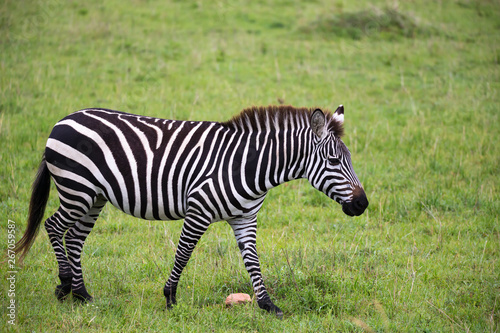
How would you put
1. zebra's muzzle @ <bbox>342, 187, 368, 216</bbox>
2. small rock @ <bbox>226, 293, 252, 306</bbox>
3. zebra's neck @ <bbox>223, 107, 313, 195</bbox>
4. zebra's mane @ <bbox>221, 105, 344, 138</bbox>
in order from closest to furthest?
zebra's muzzle @ <bbox>342, 187, 368, 216</bbox> → zebra's neck @ <bbox>223, 107, 313, 195</bbox> → zebra's mane @ <bbox>221, 105, 344, 138</bbox> → small rock @ <bbox>226, 293, 252, 306</bbox>

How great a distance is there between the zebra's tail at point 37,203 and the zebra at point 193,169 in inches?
1.4

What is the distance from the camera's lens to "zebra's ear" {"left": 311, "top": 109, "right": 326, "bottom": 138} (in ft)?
15.6

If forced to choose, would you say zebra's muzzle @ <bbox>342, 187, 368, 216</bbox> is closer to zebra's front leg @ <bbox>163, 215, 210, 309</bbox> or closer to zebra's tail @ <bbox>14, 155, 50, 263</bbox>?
zebra's front leg @ <bbox>163, 215, 210, 309</bbox>

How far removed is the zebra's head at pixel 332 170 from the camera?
4.80 metres

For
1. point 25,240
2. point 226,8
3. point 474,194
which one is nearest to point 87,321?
point 25,240

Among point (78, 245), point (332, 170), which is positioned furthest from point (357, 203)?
point (78, 245)

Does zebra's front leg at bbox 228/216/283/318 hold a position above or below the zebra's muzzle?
below

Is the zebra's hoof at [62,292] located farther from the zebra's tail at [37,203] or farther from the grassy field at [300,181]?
the zebra's tail at [37,203]

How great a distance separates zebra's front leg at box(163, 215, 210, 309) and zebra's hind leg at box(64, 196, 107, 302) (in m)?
0.92

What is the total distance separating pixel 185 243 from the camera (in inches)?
192

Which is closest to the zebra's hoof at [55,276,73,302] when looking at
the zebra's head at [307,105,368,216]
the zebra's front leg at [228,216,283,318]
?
the zebra's front leg at [228,216,283,318]

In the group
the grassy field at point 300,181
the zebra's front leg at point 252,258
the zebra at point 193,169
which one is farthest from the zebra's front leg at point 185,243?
the zebra's front leg at point 252,258

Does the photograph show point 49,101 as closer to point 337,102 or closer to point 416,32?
point 337,102

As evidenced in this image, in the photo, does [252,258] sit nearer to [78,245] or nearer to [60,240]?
[78,245]
